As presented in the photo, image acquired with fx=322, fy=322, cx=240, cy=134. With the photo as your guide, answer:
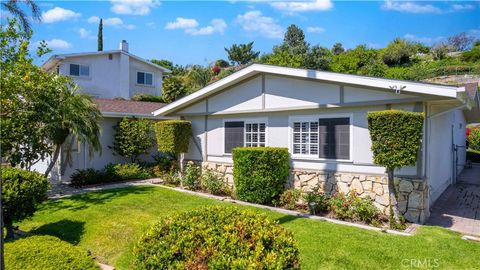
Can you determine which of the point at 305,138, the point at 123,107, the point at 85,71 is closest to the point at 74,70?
the point at 85,71

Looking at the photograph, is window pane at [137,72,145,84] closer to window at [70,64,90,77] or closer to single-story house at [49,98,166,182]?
window at [70,64,90,77]

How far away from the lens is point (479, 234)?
6.76 meters

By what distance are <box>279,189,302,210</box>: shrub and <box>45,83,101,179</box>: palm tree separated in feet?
24.2

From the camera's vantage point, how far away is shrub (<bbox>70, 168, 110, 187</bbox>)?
41.8 ft

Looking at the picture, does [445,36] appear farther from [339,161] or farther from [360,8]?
[339,161]

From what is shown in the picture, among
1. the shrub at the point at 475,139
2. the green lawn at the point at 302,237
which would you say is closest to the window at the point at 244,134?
the green lawn at the point at 302,237

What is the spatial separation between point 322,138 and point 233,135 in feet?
10.9

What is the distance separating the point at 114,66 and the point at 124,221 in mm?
20139

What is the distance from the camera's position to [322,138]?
8.96 metres

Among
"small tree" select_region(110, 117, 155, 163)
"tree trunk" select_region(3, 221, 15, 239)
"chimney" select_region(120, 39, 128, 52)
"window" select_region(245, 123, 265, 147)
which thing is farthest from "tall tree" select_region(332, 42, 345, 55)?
"tree trunk" select_region(3, 221, 15, 239)

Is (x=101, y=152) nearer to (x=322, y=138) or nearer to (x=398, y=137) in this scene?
(x=322, y=138)

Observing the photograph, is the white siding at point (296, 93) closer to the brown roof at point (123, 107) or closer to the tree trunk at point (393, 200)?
the tree trunk at point (393, 200)

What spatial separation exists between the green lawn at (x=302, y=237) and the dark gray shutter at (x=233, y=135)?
2.19 meters

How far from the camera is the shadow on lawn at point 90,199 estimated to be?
935 cm
